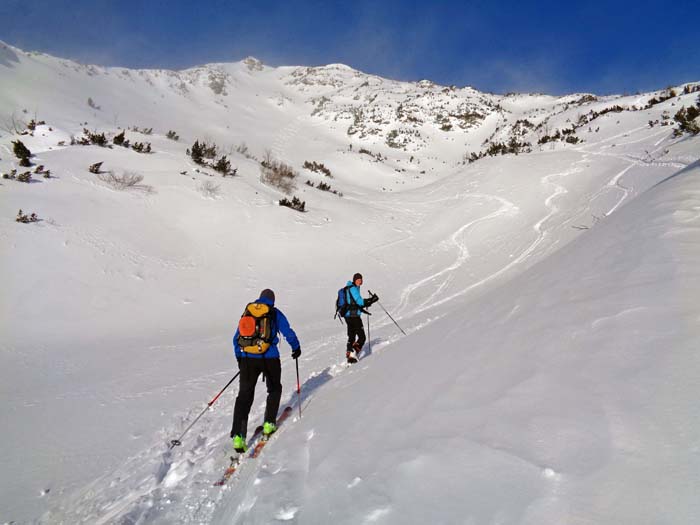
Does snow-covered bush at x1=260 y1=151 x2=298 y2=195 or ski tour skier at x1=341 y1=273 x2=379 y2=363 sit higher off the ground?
snow-covered bush at x1=260 y1=151 x2=298 y2=195

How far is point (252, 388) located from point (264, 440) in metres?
0.56

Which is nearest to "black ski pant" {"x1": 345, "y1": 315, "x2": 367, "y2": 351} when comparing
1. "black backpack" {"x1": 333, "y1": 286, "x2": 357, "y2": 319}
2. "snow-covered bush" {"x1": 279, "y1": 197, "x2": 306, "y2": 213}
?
"black backpack" {"x1": 333, "y1": 286, "x2": 357, "y2": 319}

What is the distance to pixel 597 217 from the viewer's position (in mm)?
10008

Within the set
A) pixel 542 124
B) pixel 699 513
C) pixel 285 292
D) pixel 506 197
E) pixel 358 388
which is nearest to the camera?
pixel 699 513

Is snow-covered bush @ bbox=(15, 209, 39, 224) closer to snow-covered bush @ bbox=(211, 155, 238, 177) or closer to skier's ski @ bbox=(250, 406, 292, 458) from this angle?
snow-covered bush @ bbox=(211, 155, 238, 177)

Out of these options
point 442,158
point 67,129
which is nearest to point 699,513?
point 67,129

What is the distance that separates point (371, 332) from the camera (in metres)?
7.63

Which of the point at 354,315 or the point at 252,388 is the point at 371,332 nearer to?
the point at 354,315

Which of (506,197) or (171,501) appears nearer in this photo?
(171,501)

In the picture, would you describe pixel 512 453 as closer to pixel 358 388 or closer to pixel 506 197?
pixel 358 388

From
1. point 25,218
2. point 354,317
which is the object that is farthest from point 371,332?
point 25,218

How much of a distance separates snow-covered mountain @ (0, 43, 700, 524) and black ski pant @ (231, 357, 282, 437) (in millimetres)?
358

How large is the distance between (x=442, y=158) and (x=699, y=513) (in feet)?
108

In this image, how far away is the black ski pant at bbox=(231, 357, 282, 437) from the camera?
153 inches
